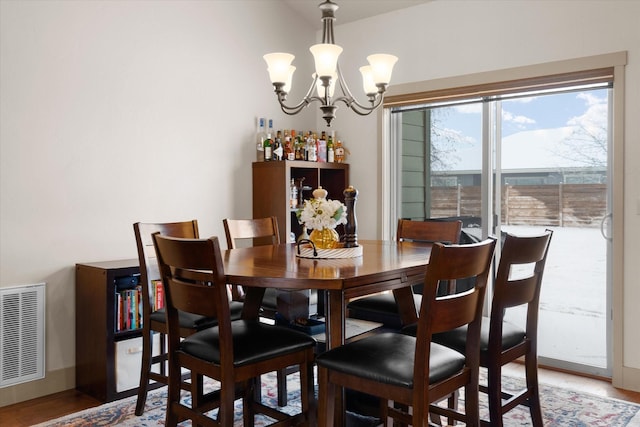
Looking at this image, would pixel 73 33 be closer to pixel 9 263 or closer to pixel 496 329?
pixel 9 263

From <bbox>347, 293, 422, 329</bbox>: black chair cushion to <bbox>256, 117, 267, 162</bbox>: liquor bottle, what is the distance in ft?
5.74

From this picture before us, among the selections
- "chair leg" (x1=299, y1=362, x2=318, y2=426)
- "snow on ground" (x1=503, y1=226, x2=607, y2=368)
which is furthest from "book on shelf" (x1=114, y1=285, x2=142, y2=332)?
"snow on ground" (x1=503, y1=226, x2=607, y2=368)

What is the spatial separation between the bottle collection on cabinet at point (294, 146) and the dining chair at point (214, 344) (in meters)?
2.18

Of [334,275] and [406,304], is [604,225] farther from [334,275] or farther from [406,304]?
[334,275]

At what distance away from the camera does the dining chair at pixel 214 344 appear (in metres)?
1.83

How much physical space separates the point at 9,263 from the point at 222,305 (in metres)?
1.72

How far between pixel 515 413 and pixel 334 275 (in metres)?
1.60

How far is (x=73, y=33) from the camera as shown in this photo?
312 centimetres

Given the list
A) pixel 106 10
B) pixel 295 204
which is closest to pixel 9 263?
pixel 106 10

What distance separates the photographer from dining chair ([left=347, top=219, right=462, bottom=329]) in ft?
9.10

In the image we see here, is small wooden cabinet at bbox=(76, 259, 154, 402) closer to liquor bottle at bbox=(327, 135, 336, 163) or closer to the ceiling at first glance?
liquor bottle at bbox=(327, 135, 336, 163)

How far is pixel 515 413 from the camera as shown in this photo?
2.78 metres

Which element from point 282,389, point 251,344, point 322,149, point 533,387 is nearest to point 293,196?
point 322,149

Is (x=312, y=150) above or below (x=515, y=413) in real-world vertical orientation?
above
